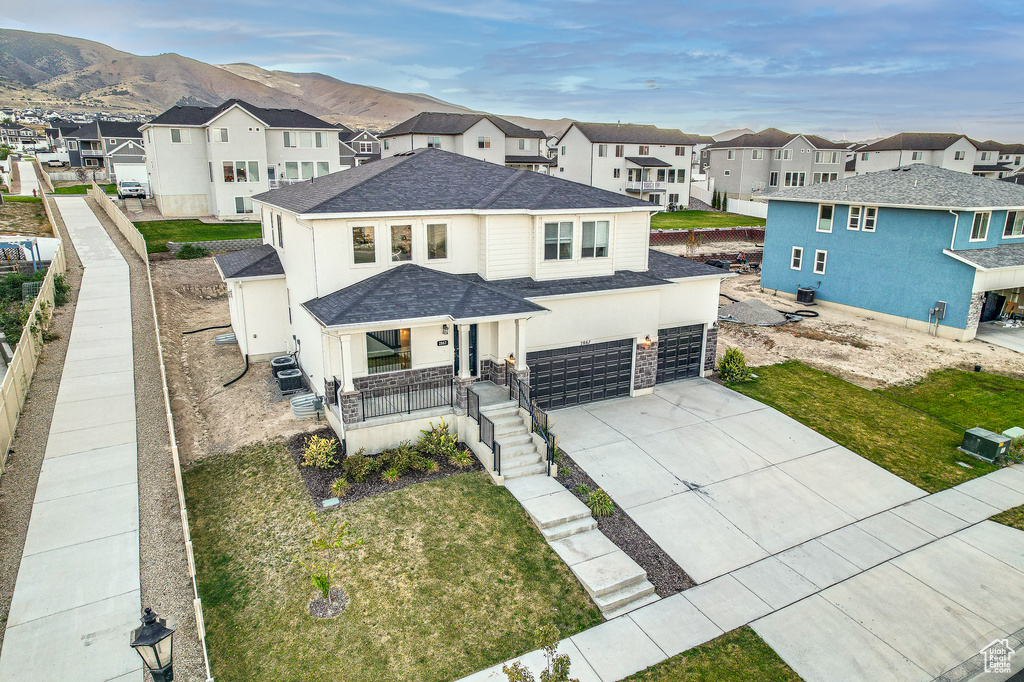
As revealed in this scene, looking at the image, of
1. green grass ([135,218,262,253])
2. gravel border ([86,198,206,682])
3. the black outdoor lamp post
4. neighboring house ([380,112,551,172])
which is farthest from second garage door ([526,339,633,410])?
neighboring house ([380,112,551,172])

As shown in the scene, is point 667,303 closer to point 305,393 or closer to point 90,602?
point 305,393

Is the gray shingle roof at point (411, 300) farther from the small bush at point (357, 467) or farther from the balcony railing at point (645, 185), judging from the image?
the balcony railing at point (645, 185)

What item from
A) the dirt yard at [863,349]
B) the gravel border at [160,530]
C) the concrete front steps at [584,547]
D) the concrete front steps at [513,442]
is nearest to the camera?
the gravel border at [160,530]

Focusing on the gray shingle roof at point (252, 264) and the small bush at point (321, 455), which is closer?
the small bush at point (321, 455)

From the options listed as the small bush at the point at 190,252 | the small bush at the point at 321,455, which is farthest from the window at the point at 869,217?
the small bush at the point at 190,252

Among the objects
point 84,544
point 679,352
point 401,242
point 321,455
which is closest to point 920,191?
point 679,352

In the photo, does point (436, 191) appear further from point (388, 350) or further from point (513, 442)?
point (513, 442)

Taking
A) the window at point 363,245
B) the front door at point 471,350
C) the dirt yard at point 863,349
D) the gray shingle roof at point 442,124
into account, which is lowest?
the dirt yard at point 863,349
